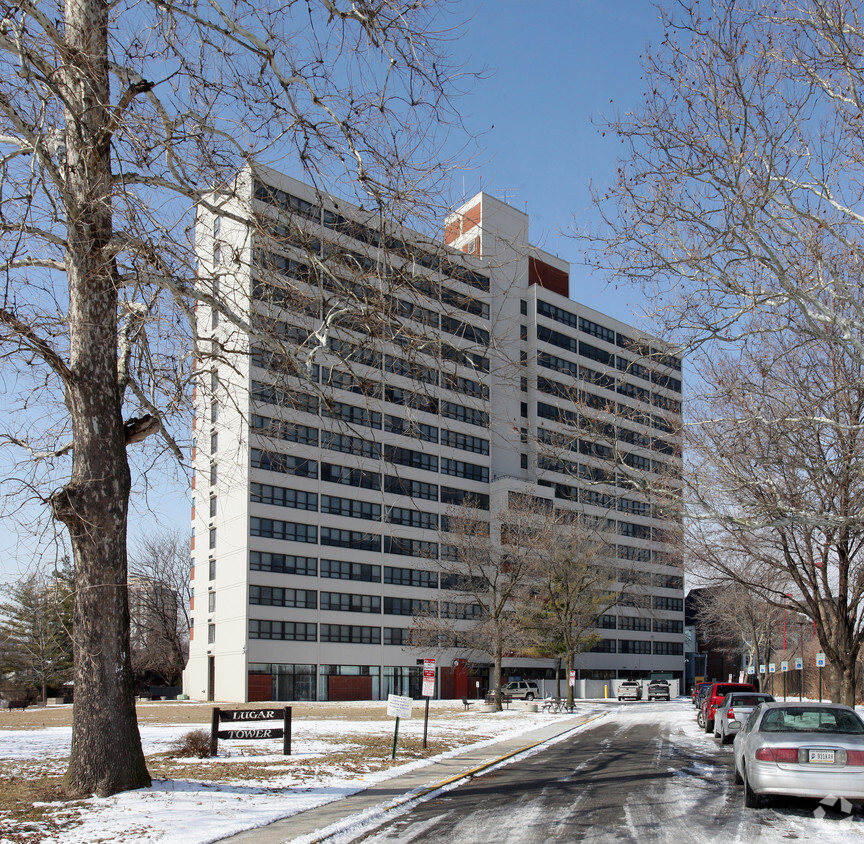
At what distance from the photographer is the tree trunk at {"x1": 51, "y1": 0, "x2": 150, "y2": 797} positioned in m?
11.2

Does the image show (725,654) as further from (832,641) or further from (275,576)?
(832,641)

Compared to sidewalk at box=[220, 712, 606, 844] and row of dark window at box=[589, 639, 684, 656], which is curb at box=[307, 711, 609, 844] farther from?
row of dark window at box=[589, 639, 684, 656]

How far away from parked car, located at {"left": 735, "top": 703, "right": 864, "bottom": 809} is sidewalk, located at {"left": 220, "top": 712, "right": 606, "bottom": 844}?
4849mm

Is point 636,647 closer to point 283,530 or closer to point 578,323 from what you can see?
point 578,323

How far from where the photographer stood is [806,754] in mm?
10547

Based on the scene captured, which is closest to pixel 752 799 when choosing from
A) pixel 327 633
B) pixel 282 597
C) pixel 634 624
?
pixel 282 597

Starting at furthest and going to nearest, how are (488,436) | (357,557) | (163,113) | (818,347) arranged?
1. (488,436)
2. (357,557)
3. (818,347)
4. (163,113)

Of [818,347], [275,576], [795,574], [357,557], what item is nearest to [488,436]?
[357,557]

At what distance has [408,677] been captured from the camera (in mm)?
68125

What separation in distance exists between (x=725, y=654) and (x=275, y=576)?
75.1 metres

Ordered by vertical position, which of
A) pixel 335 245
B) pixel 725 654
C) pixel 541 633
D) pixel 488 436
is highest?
pixel 488 436

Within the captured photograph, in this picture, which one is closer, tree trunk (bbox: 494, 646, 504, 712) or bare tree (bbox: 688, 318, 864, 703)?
bare tree (bbox: 688, 318, 864, 703)

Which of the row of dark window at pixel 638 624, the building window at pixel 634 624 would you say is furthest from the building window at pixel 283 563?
the building window at pixel 634 624

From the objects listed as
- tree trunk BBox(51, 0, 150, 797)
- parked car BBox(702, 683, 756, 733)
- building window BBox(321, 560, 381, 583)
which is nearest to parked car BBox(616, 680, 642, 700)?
building window BBox(321, 560, 381, 583)
